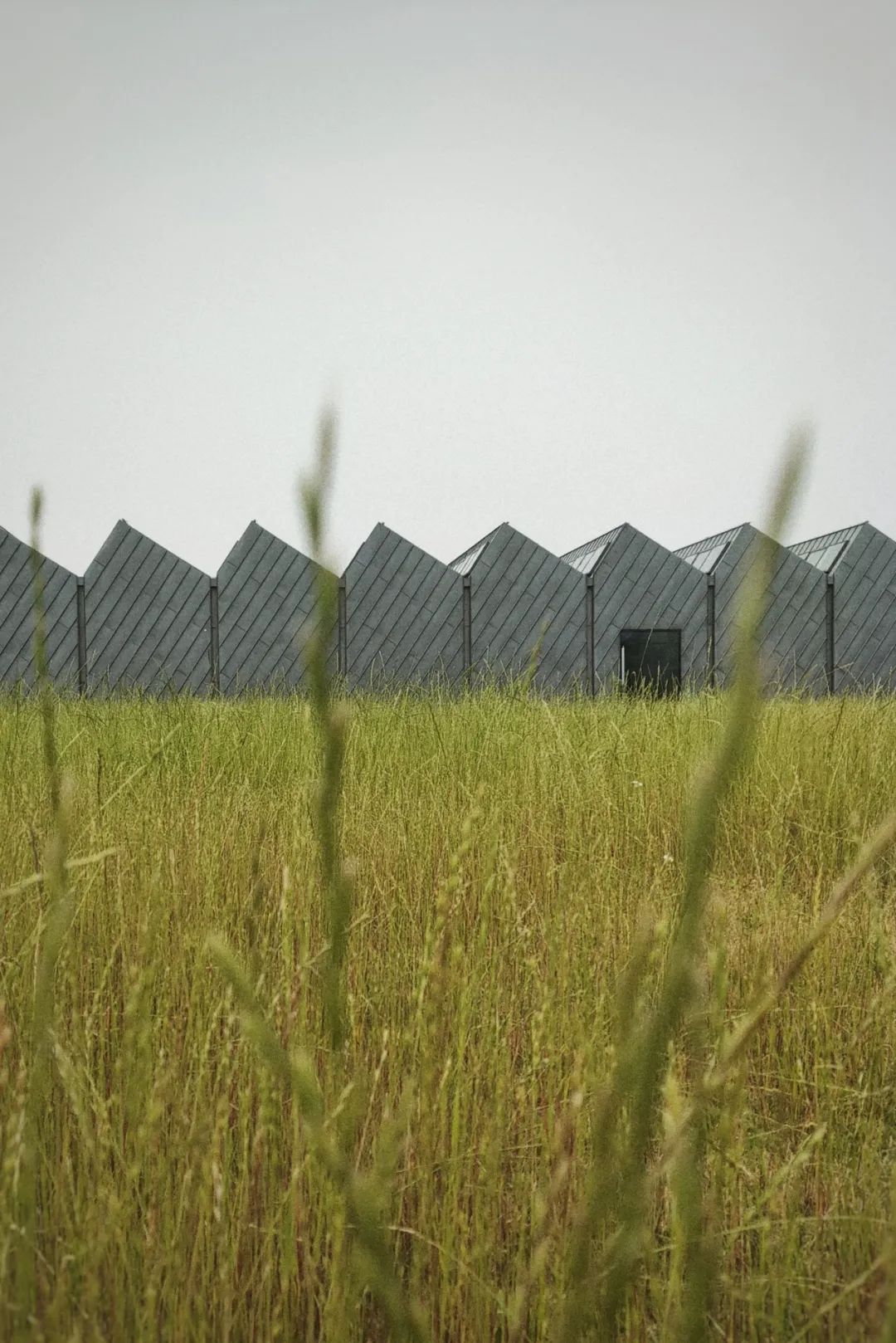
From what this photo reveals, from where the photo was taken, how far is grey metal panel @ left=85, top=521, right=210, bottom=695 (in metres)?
9.12

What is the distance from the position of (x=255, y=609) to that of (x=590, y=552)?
490cm

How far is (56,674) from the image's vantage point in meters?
8.75

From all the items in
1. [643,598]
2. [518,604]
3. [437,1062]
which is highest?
[643,598]

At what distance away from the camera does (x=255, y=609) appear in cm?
927

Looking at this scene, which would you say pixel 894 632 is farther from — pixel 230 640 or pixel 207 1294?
pixel 207 1294

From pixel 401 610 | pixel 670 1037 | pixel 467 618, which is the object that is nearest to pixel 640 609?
pixel 467 618

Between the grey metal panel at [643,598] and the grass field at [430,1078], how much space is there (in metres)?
6.69

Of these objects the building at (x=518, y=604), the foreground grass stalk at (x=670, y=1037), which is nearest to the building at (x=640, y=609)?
the building at (x=518, y=604)

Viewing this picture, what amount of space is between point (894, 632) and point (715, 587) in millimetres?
2063

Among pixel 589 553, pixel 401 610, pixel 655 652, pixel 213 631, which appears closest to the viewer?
pixel 213 631

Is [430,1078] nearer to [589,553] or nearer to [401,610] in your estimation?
[401,610]

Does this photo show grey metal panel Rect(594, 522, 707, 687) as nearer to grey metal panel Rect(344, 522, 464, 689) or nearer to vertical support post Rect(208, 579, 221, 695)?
grey metal panel Rect(344, 522, 464, 689)

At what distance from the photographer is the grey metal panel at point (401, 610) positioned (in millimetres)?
9344

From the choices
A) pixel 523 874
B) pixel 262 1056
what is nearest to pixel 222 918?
pixel 523 874
